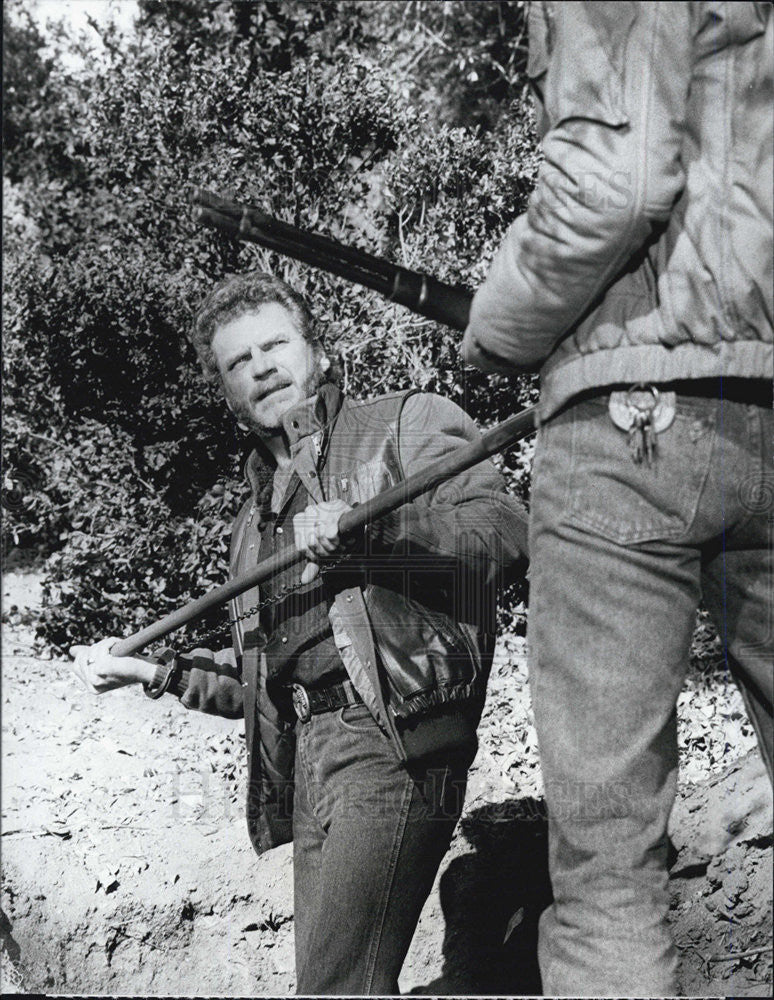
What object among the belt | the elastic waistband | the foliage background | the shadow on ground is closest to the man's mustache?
the belt

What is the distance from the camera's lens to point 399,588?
9.79 feet

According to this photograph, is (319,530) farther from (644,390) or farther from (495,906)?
(495,906)

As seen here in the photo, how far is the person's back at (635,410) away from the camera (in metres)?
1.81

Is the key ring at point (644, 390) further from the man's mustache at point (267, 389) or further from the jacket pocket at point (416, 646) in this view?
the man's mustache at point (267, 389)

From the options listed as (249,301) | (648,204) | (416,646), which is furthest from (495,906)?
(648,204)

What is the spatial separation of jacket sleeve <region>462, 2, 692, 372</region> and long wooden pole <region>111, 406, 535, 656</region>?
0.51 meters

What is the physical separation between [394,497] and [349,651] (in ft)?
1.73

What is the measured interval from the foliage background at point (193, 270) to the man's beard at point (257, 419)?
2537mm

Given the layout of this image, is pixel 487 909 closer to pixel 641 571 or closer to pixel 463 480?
pixel 463 480

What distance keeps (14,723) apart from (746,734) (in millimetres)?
3492

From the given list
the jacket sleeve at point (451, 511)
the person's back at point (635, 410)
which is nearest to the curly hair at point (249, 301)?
the jacket sleeve at point (451, 511)

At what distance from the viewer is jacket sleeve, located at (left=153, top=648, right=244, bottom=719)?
3.44 metres

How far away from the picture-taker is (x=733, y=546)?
1979mm

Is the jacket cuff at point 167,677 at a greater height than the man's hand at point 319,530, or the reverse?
the man's hand at point 319,530
